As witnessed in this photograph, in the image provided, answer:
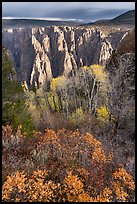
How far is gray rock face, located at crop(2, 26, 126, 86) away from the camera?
99.3 m

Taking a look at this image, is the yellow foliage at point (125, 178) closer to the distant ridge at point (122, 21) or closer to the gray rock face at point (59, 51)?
the gray rock face at point (59, 51)

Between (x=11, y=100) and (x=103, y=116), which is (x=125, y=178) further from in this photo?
(x=103, y=116)

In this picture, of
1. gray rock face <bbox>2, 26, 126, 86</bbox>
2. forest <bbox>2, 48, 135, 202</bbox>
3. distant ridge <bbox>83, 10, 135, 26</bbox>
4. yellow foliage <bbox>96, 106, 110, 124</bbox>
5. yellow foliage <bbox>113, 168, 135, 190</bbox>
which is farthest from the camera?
distant ridge <bbox>83, 10, 135, 26</bbox>

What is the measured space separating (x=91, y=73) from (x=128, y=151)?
946 inches

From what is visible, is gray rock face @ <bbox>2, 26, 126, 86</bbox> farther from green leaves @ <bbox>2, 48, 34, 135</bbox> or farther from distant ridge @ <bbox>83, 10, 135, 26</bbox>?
green leaves @ <bbox>2, 48, 34, 135</bbox>

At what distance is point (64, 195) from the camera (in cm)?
1013

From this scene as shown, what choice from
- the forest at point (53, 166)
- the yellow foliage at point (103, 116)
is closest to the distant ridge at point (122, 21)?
the yellow foliage at point (103, 116)

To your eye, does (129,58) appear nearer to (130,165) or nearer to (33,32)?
(130,165)

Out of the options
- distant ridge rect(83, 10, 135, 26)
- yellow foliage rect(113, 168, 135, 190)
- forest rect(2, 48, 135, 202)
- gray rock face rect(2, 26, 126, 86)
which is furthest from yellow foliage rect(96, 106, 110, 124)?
distant ridge rect(83, 10, 135, 26)

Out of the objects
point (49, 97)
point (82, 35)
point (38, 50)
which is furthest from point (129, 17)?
point (49, 97)

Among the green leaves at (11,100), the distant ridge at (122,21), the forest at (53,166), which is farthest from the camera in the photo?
the distant ridge at (122,21)

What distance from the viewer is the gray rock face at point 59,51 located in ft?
326

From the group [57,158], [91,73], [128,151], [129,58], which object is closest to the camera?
[57,158]

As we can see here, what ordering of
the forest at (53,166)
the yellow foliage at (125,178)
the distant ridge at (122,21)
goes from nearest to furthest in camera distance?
the forest at (53,166) < the yellow foliage at (125,178) < the distant ridge at (122,21)
